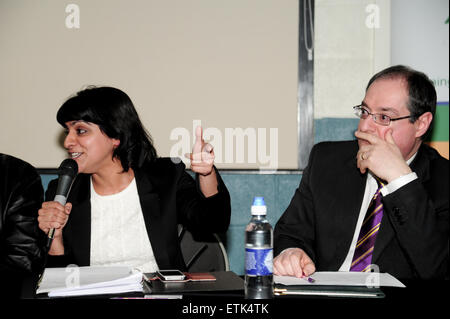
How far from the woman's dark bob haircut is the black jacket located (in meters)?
0.30

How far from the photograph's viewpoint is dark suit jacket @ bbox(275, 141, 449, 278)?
1551mm

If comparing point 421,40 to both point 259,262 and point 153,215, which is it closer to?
point 153,215

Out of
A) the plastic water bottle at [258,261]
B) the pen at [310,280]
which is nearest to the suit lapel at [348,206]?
the pen at [310,280]

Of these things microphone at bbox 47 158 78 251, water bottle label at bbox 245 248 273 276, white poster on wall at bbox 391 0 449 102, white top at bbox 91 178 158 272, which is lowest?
white top at bbox 91 178 158 272

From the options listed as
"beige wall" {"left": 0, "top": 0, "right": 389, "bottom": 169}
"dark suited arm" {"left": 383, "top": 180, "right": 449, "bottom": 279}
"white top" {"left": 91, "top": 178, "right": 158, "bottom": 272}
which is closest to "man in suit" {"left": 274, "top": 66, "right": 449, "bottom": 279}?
"dark suited arm" {"left": 383, "top": 180, "right": 449, "bottom": 279}

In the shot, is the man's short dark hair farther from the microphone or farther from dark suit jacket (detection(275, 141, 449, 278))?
the microphone

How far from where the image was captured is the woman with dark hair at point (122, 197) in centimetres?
193

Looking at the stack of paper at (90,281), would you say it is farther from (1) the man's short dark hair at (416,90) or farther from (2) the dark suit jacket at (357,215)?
(1) the man's short dark hair at (416,90)

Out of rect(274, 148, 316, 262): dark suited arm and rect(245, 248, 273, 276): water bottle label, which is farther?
rect(274, 148, 316, 262): dark suited arm

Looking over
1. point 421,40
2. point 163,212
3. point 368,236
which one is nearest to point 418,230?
point 368,236

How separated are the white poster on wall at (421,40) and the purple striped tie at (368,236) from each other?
120 cm
